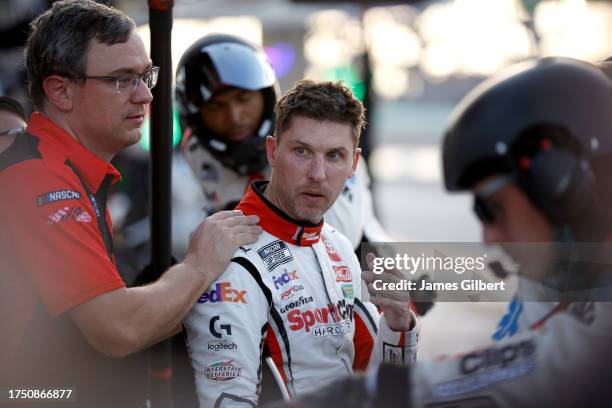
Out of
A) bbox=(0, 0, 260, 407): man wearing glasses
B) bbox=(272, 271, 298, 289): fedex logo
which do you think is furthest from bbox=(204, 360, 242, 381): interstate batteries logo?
bbox=(272, 271, 298, 289): fedex logo

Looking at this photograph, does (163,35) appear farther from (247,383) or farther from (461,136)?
(461,136)

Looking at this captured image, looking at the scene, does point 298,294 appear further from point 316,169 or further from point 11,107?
point 11,107

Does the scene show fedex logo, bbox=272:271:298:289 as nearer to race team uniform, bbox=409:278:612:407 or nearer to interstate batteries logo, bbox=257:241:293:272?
interstate batteries logo, bbox=257:241:293:272

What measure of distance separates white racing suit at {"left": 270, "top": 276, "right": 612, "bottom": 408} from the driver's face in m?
2.22

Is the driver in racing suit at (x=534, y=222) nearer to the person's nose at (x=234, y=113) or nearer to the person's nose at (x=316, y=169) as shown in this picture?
the person's nose at (x=316, y=169)

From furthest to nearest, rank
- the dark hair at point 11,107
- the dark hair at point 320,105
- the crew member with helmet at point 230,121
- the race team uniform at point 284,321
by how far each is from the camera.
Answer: the crew member with helmet at point 230,121
the dark hair at point 11,107
the dark hair at point 320,105
the race team uniform at point 284,321

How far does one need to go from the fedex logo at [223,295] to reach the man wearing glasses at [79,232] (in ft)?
0.13

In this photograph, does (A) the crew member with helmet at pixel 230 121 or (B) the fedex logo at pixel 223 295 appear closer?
(B) the fedex logo at pixel 223 295

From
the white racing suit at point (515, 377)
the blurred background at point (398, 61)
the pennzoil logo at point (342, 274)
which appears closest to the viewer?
the white racing suit at point (515, 377)

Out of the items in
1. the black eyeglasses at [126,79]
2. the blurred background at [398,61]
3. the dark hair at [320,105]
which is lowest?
the blurred background at [398,61]

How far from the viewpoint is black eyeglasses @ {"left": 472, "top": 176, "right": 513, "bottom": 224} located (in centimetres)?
167

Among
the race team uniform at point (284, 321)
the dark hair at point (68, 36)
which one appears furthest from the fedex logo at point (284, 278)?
the dark hair at point (68, 36)

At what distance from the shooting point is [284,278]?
2482 millimetres

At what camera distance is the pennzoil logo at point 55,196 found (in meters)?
2.20
